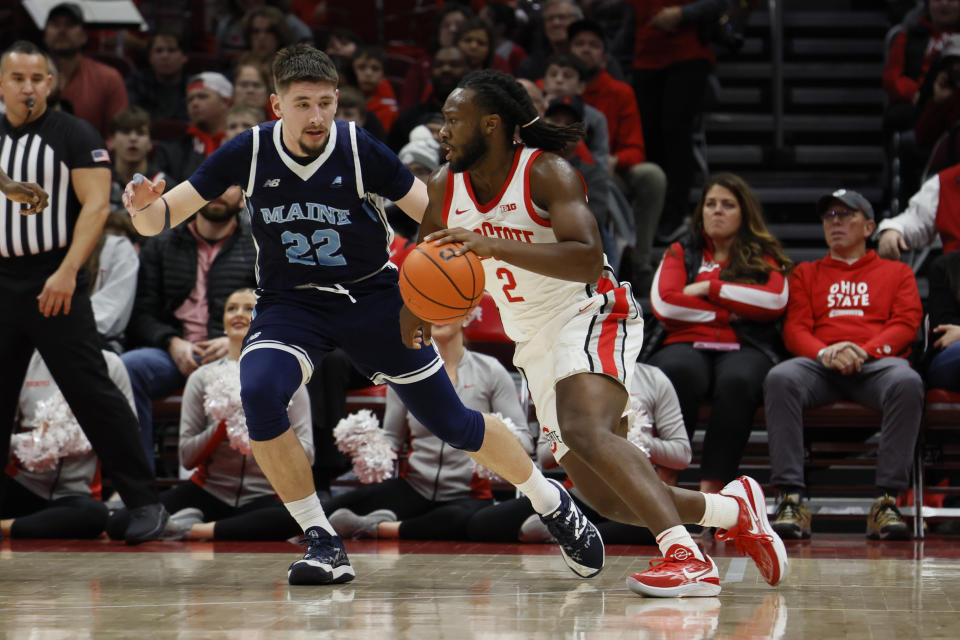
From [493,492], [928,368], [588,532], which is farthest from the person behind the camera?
[493,492]

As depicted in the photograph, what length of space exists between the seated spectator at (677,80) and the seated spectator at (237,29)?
276 cm

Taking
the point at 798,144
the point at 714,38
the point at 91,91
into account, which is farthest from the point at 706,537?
the point at 91,91

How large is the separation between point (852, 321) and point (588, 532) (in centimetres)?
251

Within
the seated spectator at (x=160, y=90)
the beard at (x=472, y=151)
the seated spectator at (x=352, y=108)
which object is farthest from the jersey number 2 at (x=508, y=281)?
the seated spectator at (x=160, y=90)

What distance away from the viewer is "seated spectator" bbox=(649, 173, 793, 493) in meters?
6.25

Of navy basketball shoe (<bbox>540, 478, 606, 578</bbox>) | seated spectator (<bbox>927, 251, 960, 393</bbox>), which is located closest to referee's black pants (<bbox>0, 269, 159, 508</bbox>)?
navy basketball shoe (<bbox>540, 478, 606, 578</bbox>)

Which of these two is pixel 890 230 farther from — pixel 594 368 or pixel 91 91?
Result: pixel 91 91

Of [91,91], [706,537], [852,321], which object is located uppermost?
[91,91]

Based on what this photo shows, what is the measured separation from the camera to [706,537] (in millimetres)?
6105

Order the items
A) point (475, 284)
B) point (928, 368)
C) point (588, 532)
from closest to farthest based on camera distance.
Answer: point (475, 284) < point (588, 532) < point (928, 368)

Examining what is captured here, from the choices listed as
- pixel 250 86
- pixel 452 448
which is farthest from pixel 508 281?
pixel 250 86

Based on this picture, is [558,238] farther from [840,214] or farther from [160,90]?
[160,90]

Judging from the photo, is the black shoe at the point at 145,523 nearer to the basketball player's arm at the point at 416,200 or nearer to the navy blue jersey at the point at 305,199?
the navy blue jersey at the point at 305,199

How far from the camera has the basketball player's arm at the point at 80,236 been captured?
5594mm
